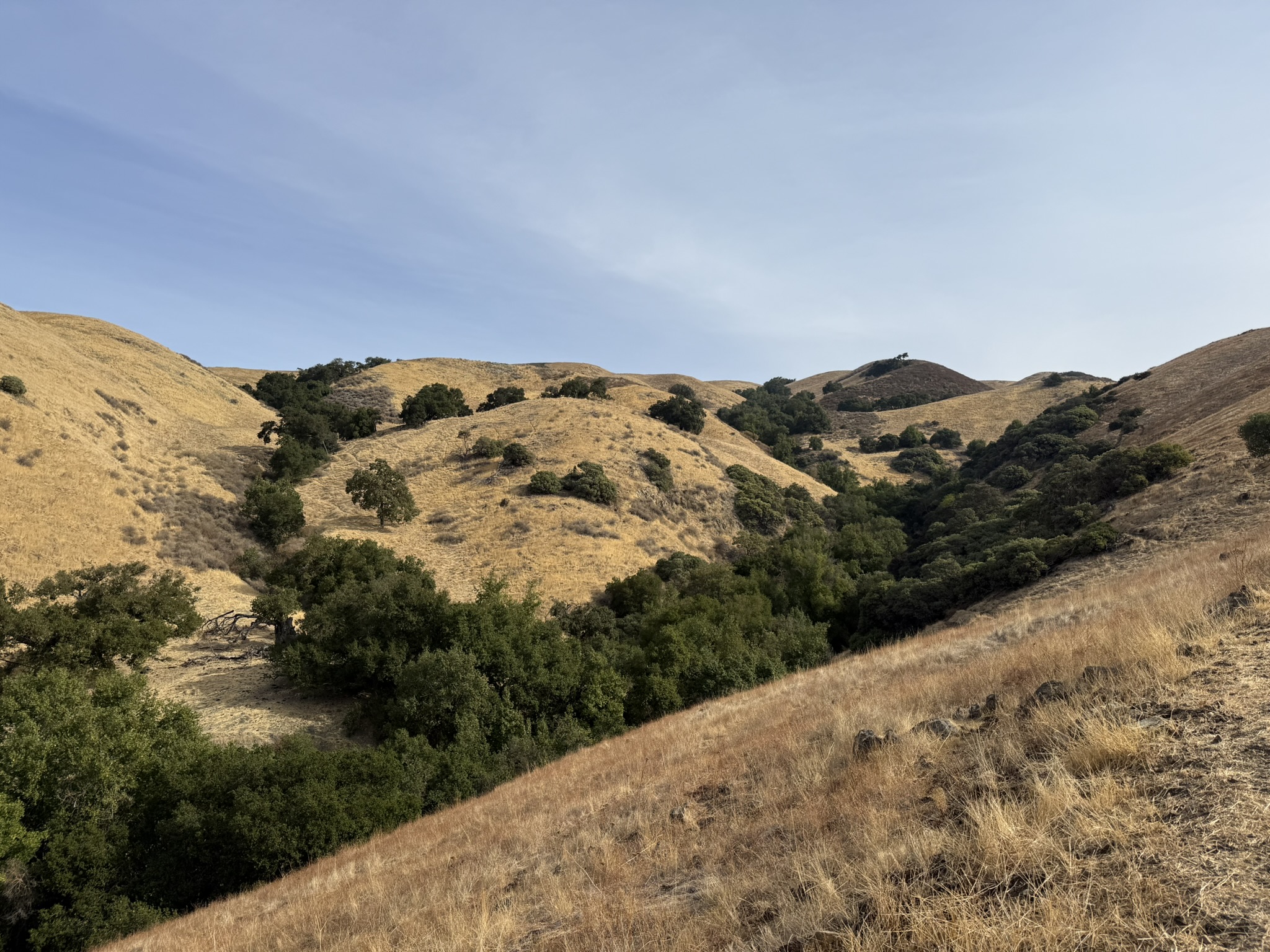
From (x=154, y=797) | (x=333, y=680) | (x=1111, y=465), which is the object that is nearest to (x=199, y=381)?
(x=333, y=680)

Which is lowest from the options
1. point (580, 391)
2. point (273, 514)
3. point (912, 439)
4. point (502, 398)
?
point (273, 514)

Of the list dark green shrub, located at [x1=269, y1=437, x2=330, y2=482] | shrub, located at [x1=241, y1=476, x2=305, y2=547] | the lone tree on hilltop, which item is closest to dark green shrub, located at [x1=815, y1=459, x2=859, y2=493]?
the lone tree on hilltop

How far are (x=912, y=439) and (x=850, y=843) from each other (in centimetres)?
9122

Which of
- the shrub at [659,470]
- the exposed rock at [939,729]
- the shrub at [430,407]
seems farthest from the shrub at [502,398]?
the exposed rock at [939,729]

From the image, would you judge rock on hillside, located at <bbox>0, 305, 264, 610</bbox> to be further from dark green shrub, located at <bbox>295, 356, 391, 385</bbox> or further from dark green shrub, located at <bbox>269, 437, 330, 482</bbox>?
dark green shrub, located at <bbox>295, 356, 391, 385</bbox>

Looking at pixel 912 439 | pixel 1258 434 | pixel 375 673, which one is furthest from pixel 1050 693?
pixel 912 439

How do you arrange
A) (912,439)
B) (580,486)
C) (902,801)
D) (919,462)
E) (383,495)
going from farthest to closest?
(912,439) → (919,462) → (580,486) → (383,495) → (902,801)

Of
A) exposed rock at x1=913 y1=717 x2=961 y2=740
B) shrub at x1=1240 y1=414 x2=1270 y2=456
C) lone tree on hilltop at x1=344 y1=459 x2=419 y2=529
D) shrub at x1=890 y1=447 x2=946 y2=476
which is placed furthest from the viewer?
shrub at x1=890 y1=447 x2=946 y2=476

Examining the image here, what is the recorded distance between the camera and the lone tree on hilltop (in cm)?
4166

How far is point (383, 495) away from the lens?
4172cm

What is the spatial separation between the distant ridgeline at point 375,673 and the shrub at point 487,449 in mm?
18228

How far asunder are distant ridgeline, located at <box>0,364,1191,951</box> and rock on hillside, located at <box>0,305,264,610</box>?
354 cm

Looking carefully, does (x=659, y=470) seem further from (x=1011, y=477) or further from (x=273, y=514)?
(x=1011, y=477)

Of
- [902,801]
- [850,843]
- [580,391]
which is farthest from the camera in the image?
[580,391]
